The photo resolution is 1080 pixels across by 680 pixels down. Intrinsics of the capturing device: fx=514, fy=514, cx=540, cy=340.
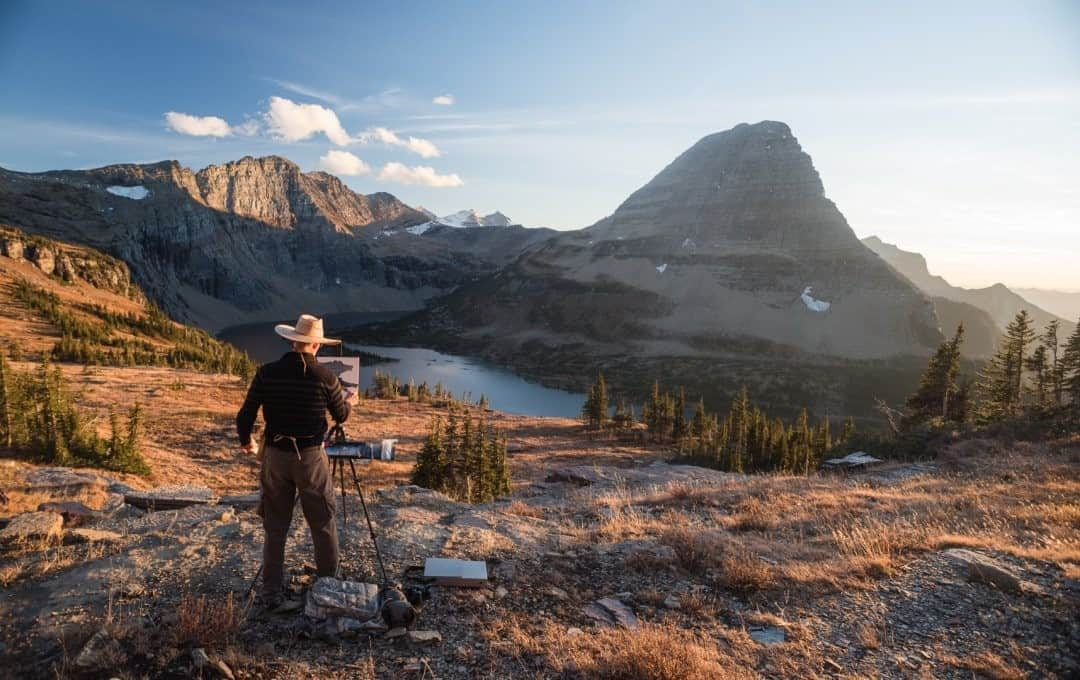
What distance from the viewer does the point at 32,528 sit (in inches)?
318

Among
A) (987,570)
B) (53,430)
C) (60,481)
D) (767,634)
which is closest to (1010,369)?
(987,570)

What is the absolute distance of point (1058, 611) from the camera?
6637 mm

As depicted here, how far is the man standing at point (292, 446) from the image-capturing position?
634 centimetres

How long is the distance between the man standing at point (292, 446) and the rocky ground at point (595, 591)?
700 millimetres

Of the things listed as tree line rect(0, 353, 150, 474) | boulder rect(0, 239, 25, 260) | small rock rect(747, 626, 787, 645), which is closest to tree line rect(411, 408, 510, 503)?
tree line rect(0, 353, 150, 474)

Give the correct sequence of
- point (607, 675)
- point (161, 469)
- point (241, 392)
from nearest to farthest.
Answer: point (607, 675)
point (161, 469)
point (241, 392)

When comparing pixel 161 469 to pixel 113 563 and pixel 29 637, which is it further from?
pixel 29 637

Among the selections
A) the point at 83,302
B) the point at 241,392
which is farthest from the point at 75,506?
the point at 83,302

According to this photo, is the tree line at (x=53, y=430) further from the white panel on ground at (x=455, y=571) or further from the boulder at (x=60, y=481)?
the white panel on ground at (x=455, y=571)

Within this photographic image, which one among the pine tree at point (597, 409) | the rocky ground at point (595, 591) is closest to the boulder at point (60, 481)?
the rocky ground at point (595, 591)

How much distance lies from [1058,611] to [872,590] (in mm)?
2079

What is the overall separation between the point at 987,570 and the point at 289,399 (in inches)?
398

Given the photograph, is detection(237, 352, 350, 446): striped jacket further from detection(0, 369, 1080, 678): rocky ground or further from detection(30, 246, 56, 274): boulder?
detection(30, 246, 56, 274): boulder

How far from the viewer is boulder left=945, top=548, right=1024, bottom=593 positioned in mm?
7285
